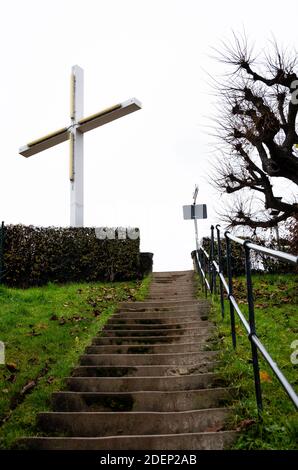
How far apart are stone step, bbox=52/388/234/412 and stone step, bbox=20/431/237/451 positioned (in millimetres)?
656

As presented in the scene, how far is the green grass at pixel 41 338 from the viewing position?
444cm

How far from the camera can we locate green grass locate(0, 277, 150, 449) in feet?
14.6

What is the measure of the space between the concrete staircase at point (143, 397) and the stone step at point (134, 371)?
11mm

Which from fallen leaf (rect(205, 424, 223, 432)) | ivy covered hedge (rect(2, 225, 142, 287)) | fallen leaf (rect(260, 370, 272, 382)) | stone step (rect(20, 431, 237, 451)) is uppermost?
ivy covered hedge (rect(2, 225, 142, 287))

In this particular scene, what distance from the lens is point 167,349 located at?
587 cm

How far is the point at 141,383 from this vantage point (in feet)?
15.4

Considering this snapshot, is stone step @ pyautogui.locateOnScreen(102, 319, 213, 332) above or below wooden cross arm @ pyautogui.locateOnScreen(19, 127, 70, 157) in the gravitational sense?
below

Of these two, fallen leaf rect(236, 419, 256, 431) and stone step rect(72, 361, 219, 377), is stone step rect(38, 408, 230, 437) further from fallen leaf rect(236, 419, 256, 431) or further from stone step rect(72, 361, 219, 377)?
stone step rect(72, 361, 219, 377)

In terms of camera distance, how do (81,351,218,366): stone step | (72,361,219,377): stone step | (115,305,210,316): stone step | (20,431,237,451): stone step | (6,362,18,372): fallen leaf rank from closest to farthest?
1. (20,431,237,451): stone step
2. (72,361,219,377): stone step
3. (81,351,218,366): stone step
4. (6,362,18,372): fallen leaf
5. (115,305,210,316): stone step

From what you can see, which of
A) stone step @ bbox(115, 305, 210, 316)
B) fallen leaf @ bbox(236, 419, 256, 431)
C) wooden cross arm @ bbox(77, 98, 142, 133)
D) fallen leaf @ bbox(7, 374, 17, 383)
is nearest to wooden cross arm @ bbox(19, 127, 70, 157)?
wooden cross arm @ bbox(77, 98, 142, 133)

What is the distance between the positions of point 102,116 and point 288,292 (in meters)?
6.98

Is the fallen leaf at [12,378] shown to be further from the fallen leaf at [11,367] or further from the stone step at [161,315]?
the stone step at [161,315]

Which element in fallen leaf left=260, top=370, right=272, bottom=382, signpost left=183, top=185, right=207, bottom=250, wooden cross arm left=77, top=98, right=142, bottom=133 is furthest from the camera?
wooden cross arm left=77, top=98, right=142, bottom=133

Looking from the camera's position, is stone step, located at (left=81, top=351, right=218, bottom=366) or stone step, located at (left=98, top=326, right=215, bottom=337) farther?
stone step, located at (left=98, top=326, right=215, bottom=337)
